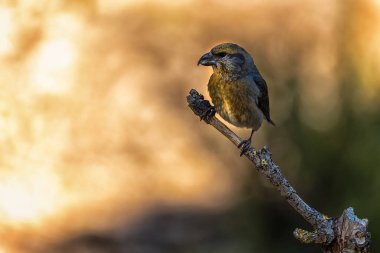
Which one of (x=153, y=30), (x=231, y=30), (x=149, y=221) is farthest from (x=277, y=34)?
(x=149, y=221)

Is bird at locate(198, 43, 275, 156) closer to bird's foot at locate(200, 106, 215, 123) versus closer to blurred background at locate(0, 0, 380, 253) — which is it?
bird's foot at locate(200, 106, 215, 123)

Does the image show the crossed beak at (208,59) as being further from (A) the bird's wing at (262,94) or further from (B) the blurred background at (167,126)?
(B) the blurred background at (167,126)

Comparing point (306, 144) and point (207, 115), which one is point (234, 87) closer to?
point (207, 115)

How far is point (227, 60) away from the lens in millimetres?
4184

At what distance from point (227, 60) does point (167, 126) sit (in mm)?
4403

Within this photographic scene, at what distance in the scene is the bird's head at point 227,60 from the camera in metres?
4.14

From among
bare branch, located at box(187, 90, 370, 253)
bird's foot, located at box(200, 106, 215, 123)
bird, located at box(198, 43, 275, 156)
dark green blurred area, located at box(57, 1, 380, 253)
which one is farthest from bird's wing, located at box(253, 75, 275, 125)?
bare branch, located at box(187, 90, 370, 253)

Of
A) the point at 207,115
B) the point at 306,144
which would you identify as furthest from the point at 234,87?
the point at 306,144

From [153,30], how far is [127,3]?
1.86ft

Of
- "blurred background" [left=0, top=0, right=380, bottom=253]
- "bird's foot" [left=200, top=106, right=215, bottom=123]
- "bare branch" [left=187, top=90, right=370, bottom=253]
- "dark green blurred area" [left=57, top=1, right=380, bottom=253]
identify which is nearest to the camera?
"bare branch" [left=187, top=90, right=370, bottom=253]

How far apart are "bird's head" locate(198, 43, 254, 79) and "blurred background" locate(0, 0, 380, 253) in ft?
5.44

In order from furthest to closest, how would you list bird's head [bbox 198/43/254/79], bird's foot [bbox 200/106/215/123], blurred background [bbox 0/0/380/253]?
1. blurred background [bbox 0/0/380/253]
2. bird's head [bbox 198/43/254/79]
3. bird's foot [bbox 200/106/215/123]

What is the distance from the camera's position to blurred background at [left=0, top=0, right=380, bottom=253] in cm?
610

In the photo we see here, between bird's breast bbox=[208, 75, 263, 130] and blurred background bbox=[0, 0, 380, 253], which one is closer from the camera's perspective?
bird's breast bbox=[208, 75, 263, 130]
